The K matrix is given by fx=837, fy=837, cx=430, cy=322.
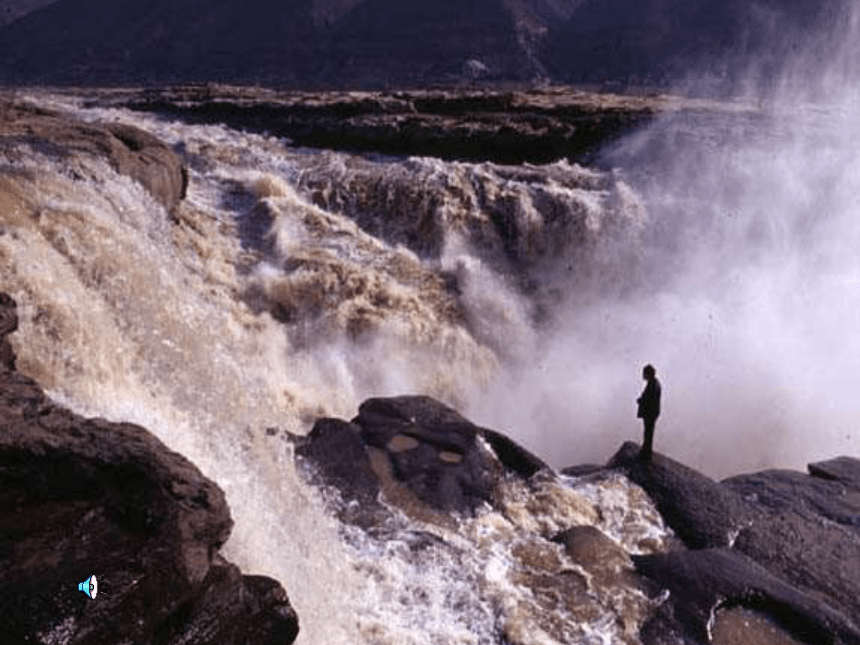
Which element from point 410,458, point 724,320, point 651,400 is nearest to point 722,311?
point 724,320

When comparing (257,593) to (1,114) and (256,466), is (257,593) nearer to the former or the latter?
(256,466)

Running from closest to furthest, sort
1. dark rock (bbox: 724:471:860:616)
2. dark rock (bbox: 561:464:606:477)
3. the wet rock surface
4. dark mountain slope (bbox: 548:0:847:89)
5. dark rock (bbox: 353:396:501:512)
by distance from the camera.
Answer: the wet rock surface < dark rock (bbox: 724:471:860:616) < dark rock (bbox: 353:396:501:512) < dark rock (bbox: 561:464:606:477) < dark mountain slope (bbox: 548:0:847:89)

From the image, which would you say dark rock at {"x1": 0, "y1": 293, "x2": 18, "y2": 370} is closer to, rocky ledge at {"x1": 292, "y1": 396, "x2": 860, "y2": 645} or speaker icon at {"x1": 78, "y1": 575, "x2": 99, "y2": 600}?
speaker icon at {"x1": 78, "y1": 575, "x2": 99, "y2": 600}

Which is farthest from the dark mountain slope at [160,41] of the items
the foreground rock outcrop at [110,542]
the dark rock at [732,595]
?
the foreground rock outcrop at [110,542]

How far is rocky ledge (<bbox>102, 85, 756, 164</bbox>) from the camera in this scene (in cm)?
1789

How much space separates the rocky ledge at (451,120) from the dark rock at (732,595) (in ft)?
39.2

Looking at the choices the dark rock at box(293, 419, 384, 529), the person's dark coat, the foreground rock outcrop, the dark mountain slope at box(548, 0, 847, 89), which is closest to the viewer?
the foreground rock outcrop

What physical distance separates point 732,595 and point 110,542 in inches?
185

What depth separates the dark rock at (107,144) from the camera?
1038 cm

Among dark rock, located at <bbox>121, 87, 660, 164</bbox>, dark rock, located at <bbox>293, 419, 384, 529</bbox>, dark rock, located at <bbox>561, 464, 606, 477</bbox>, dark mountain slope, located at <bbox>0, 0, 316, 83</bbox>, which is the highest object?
dark mountain slope, located at <bbox>0, 0, 316, 83</bbox>

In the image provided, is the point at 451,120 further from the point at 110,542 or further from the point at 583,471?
the point at 110,542

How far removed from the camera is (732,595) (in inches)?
256

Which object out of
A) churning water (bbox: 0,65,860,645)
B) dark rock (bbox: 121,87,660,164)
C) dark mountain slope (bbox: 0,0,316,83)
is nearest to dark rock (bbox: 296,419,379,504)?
churning water (bbox: 0,65,860,645)

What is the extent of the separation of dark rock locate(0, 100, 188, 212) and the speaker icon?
7.38m
